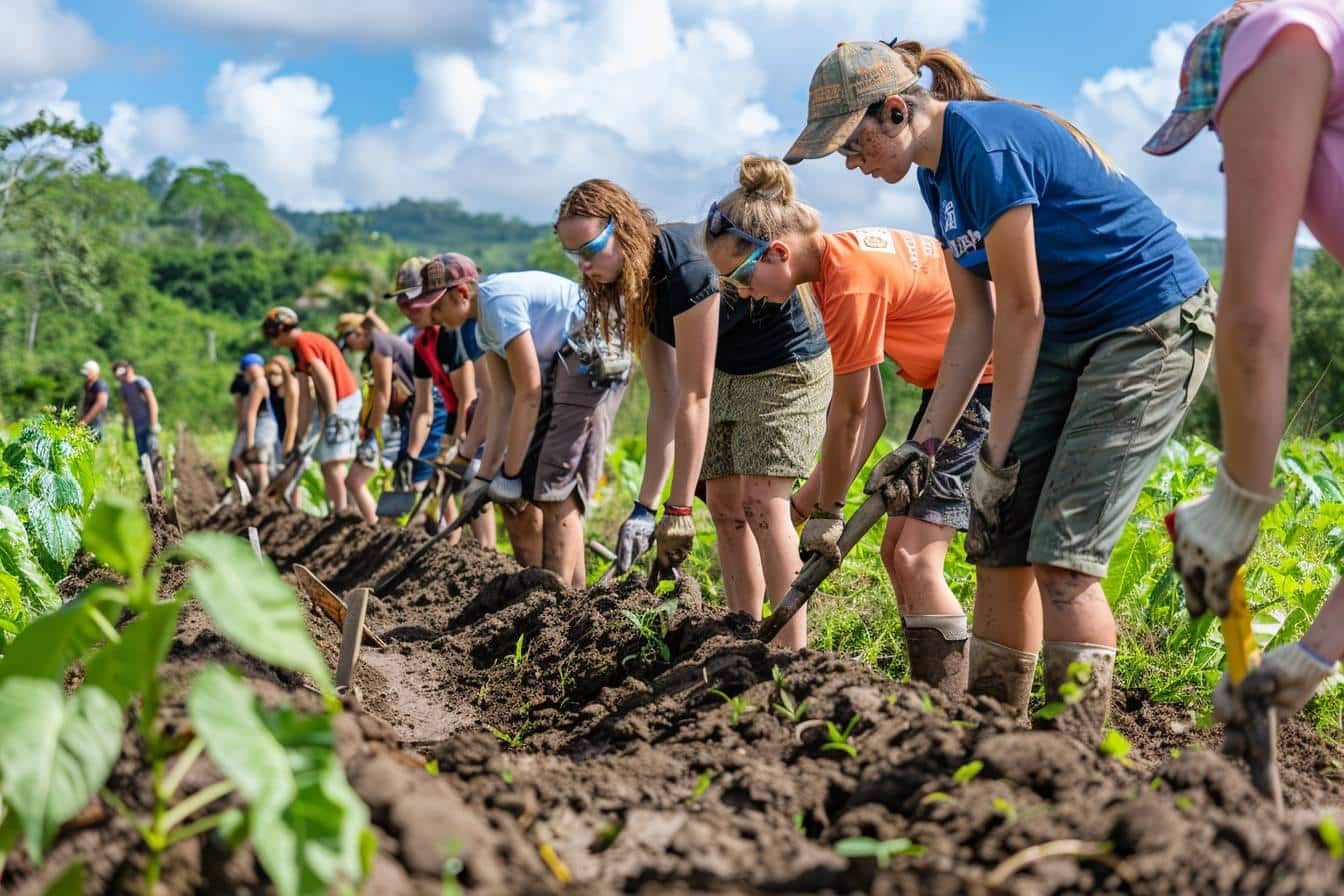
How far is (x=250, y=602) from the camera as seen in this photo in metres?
1.60

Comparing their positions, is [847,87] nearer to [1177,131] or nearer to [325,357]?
[1177,131]

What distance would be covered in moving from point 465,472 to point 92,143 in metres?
28.9

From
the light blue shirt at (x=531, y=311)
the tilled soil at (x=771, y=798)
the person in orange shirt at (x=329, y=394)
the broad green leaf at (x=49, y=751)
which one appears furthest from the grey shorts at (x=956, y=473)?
the person in orange shirt at (x=329, y=394)

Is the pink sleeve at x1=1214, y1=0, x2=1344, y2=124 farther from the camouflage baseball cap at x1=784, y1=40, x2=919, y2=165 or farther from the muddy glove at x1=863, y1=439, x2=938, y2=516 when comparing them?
the muddy glove at x1=863, y1=439, x2=938, y2=516

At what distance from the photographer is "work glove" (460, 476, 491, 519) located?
220 inches

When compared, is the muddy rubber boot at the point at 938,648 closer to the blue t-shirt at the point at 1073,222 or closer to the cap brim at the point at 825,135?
the blue t-shirt at the point at 1073,222

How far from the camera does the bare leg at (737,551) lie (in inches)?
164

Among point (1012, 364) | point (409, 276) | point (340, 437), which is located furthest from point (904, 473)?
point (340, 437)

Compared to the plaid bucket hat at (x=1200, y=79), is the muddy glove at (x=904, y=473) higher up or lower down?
lower down

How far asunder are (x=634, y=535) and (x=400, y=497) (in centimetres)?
364

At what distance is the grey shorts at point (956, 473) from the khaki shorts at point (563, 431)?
7.19ft

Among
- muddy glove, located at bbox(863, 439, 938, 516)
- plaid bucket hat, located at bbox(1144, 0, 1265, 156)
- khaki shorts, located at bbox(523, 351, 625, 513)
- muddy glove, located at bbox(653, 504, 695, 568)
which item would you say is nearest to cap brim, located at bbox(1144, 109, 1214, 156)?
plaid bucket hat, located at bbox(1144, 0, 1265, 156)

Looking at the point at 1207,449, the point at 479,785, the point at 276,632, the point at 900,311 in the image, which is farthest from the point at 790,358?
the point at 1207,449

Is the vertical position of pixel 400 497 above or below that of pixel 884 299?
below
